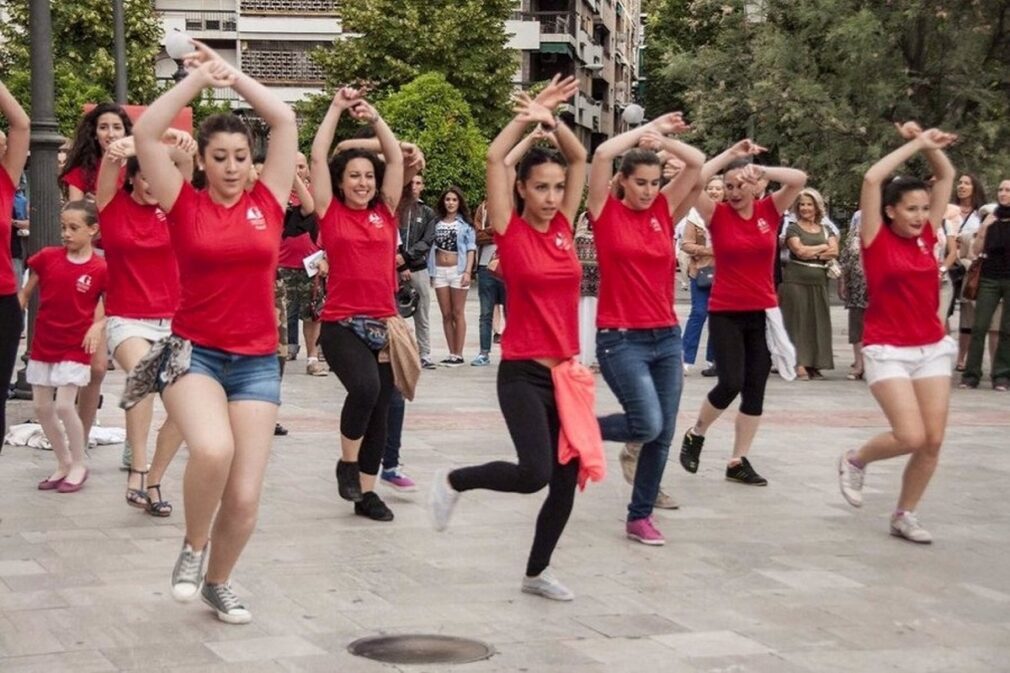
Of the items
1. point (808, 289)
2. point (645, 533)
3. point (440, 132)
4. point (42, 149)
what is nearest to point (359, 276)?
point (645, 533)

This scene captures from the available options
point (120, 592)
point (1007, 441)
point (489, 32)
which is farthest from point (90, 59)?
point (120, 592)

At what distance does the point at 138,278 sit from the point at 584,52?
6434 cm

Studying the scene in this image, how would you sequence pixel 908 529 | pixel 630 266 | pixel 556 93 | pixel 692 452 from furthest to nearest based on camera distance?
pixel 692 452 → pixel 908 529 → pixel 630 266 → pixel 556 93

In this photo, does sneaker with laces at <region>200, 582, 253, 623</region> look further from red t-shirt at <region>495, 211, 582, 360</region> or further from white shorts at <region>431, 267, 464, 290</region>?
white shorts at <region>431, 267, 464, 290</region>

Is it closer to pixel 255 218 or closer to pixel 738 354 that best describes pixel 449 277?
pixel 738 354

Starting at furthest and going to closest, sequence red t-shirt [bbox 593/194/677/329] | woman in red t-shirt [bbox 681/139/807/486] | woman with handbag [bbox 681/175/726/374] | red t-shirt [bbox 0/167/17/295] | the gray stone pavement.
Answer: woman with handbag [bbox 681/175/726/374] < woman in red t-shirt [bbox 681/139/807/486] < red t-shirt [bbox 593/194/677/329] < red t-shirt [bbox 0/167/17/295] < the gray stone pavement

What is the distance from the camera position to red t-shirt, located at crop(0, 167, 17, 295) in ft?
24.0

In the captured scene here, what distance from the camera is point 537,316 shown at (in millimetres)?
6961

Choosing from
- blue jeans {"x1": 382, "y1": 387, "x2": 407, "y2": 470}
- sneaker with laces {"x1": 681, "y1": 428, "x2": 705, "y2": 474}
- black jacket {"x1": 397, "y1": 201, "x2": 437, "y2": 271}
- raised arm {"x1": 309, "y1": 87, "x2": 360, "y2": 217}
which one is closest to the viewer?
raised arm {"x1": 309, "y1": 87, "x2": 360, "y2": 217}

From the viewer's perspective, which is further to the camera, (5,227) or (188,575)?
(5,227)

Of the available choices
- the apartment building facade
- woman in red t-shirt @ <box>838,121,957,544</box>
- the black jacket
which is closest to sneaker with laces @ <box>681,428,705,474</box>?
woman in red t-shirt @ <box>838,121,957,544</box>

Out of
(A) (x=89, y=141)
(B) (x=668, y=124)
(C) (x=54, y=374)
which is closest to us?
(B) (x=668, y=124)

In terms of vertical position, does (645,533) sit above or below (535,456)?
below

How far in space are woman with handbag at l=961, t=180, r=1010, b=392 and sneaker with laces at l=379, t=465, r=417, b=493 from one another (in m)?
8.08
